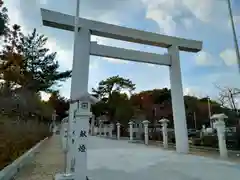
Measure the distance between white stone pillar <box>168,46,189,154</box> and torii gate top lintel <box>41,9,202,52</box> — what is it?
0.46 m

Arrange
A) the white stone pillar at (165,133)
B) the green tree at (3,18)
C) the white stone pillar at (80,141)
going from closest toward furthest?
the white stone pillar at (80,141) → the green tree at (3,18) → the white stone pillar at (165,133)

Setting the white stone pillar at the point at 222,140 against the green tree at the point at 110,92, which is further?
the green tree at the point at 110,92

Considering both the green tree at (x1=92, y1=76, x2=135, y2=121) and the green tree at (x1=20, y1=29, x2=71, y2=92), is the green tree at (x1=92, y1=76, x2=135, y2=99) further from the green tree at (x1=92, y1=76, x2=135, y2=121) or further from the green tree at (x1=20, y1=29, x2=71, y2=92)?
the green tree at (x1=20, y1=29, x2=71, y2=92)

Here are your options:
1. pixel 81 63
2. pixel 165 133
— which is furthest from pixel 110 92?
pixel 81 63

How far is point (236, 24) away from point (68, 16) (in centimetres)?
704

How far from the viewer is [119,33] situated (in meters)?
9.71

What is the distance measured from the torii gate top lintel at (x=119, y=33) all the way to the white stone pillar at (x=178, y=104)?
1.50 feet

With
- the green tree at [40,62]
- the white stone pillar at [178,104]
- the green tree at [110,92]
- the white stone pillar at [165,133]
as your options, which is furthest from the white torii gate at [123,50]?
the green tree at [110,92]

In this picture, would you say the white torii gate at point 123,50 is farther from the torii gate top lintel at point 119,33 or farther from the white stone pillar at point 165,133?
the white stone pillar at point 165,133

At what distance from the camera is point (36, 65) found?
23203mm

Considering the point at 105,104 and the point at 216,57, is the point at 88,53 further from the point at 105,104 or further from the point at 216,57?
the point at 105,104

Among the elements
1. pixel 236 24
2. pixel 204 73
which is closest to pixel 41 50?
pixel 204 73

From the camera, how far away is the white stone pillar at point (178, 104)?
10258mm

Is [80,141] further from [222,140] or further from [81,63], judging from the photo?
[222,140]
